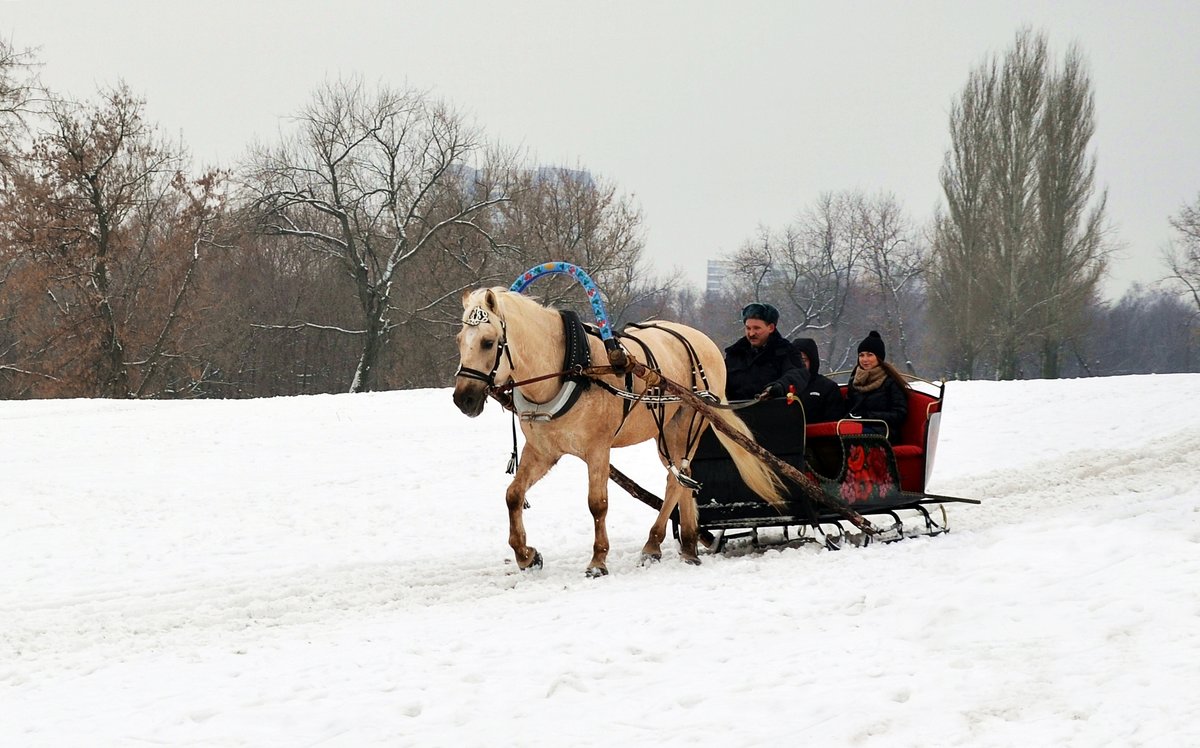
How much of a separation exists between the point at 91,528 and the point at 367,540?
2.62m

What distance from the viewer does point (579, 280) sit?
6.60 m

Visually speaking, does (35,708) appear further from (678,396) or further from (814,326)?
(814,326)

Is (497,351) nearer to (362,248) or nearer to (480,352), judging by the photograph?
(480,352)

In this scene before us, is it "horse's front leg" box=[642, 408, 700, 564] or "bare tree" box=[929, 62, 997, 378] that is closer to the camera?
"horse's front leg" box=[642, 408, 700, 564]

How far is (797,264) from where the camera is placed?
53.4m

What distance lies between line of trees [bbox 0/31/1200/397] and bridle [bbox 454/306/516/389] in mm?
22726

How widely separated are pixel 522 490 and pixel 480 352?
4.20 ft

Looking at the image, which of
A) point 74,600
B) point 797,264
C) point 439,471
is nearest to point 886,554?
point 74,600

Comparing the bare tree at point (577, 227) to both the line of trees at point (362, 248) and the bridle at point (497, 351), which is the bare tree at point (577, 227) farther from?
the bridle at point (497, 351)

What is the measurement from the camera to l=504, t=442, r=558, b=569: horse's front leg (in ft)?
22.6

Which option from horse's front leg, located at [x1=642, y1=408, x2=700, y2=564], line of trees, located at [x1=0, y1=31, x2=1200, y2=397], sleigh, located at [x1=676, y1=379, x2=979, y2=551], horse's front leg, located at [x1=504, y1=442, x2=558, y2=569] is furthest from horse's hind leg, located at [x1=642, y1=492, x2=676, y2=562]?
line of trees, located at [x1=0, y1=31, x2=1200, y2=397]

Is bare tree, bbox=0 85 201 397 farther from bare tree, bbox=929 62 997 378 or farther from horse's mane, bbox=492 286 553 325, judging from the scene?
bare tree, bbox=929 62 997 378

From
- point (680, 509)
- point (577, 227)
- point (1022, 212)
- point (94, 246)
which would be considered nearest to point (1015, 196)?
point (1022, 212)

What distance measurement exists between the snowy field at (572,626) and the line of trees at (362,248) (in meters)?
19.0
